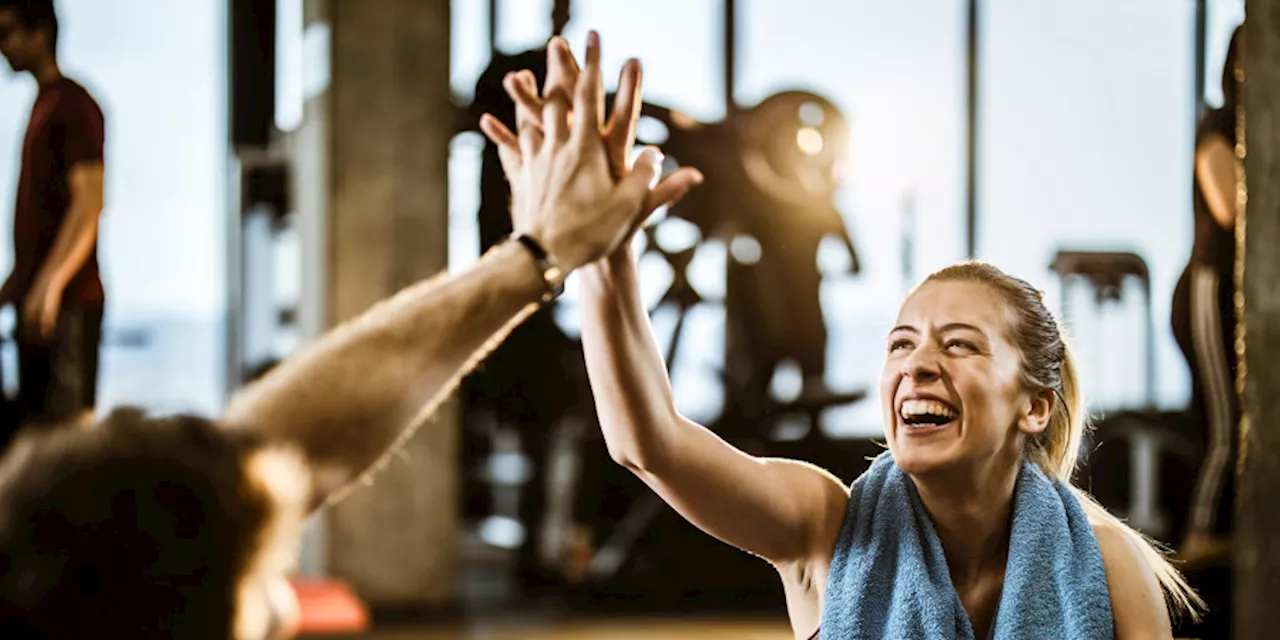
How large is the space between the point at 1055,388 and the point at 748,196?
3.05 m

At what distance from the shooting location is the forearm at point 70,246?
108 inches

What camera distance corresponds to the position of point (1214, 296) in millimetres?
3146

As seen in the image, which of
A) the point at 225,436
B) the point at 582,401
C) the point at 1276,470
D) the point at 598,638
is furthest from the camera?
the point at 582,401

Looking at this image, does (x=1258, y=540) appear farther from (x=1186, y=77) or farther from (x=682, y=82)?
(x=1186, y=77)

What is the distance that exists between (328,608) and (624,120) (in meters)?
3.20

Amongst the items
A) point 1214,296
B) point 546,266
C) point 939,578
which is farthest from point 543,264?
point 1214,296

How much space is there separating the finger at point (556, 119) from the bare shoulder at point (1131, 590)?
80 cm

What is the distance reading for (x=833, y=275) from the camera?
15.3ft

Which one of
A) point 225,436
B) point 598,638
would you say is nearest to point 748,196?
point 598,638

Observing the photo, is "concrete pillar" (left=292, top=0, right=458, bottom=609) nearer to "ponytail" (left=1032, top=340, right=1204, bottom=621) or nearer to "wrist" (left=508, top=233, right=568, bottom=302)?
"ponytail" (left=1032, top=340, right=1204, bottom=621)

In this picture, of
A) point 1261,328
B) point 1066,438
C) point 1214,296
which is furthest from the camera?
point 1214,296

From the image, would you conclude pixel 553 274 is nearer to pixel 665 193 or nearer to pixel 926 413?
pixel 665 193

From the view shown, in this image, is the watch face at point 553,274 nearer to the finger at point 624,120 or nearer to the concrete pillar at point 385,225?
the finger at point 624,120

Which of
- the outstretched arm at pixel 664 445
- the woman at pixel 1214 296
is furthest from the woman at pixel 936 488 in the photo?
the woman at pixel 1214 296
